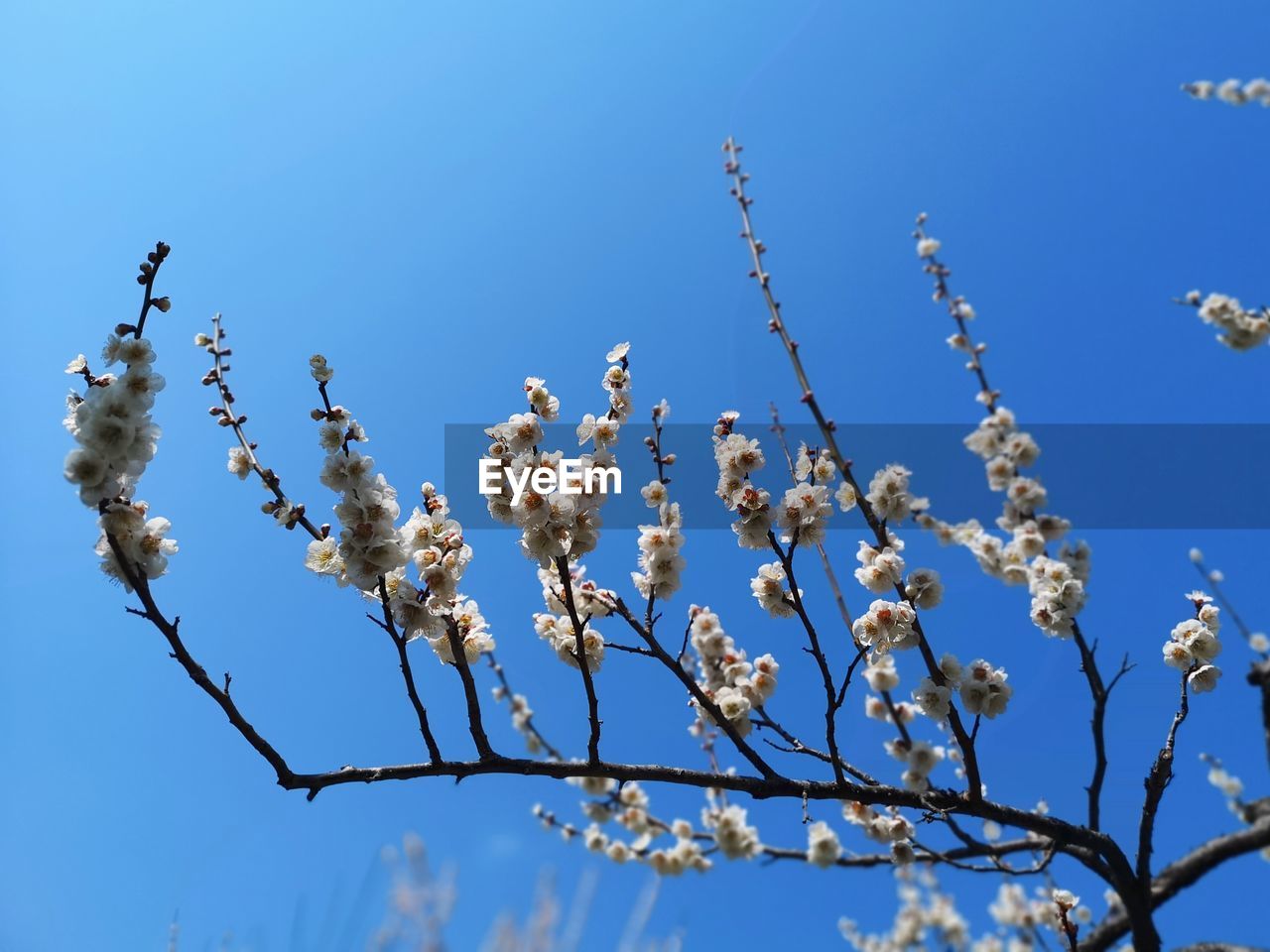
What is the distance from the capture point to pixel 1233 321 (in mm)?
4848

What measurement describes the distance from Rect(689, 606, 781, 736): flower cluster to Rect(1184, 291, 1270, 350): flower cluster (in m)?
4.00

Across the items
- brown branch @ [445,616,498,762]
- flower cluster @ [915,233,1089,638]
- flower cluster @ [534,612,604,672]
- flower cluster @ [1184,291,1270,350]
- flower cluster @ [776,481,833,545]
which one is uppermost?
flower cluster @ [1184,291,1270,350]

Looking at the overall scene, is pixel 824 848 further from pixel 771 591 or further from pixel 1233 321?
pixel 1233 321

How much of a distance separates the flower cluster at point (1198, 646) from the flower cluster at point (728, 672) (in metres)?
2.04

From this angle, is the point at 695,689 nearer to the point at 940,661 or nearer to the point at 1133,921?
the point at 940,661

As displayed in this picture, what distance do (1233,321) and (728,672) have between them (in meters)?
4.36

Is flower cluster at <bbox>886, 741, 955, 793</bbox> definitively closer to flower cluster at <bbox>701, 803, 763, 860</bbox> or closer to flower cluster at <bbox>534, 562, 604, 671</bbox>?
flower cluster at <bbox>701, 803, 763, 860</bbox>

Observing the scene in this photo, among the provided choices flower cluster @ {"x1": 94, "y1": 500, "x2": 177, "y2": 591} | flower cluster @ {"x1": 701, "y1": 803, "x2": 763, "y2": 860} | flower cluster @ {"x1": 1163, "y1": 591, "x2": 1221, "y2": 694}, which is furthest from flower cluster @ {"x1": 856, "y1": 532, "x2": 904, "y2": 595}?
flower cluster @ {"x1": 94, "y1": 500, "x2": 177, "y2": 591}

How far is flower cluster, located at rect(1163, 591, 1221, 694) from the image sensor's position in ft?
11.3

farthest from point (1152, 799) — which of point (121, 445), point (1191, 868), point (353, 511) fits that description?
point (121, 445)

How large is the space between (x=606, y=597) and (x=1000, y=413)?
4203mm

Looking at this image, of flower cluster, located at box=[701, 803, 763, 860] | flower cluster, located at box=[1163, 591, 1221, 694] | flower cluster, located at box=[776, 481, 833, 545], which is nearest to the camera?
flower cluster, located at box=[776, 481, 833, 545]

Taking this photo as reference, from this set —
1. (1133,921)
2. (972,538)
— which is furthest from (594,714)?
(972,538)

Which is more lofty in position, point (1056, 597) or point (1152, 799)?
point (1056, 597)
